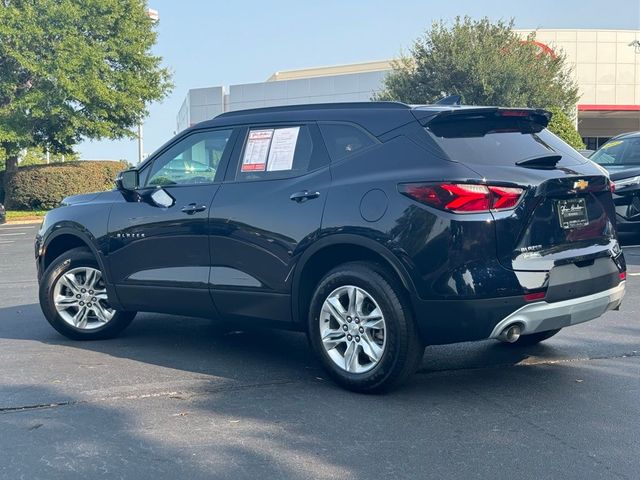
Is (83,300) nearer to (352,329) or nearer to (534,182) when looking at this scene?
(352,329)

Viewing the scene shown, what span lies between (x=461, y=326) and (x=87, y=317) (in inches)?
138

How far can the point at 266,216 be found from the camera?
5332 mm

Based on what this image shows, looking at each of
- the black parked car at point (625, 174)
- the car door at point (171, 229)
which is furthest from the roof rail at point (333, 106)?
the black parked car at point (625, 174)

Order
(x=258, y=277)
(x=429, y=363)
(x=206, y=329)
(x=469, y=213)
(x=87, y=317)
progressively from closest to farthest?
(x=469, y=213)
(x=258, y=277)
(x=429, y=363)
(x=87, y=317)
(x=206, y=329)

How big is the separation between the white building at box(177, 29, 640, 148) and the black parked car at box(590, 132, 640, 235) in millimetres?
29573

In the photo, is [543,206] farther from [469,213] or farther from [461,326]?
[461,326]

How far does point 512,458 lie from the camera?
3836 millimetres

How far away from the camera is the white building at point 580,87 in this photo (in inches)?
1766

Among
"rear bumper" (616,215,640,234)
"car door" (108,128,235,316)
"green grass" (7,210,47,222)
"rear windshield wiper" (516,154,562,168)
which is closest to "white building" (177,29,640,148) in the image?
"green grass" (7,210,47,222)

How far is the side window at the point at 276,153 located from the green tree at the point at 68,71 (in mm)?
23972

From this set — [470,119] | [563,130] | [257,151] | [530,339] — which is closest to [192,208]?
[257,151]

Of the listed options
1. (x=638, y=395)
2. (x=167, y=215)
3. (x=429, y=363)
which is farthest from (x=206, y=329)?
(x=638, y=395)

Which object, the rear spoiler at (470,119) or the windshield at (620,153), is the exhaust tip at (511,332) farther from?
the windshield at (620,153)

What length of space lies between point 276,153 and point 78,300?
235cm
